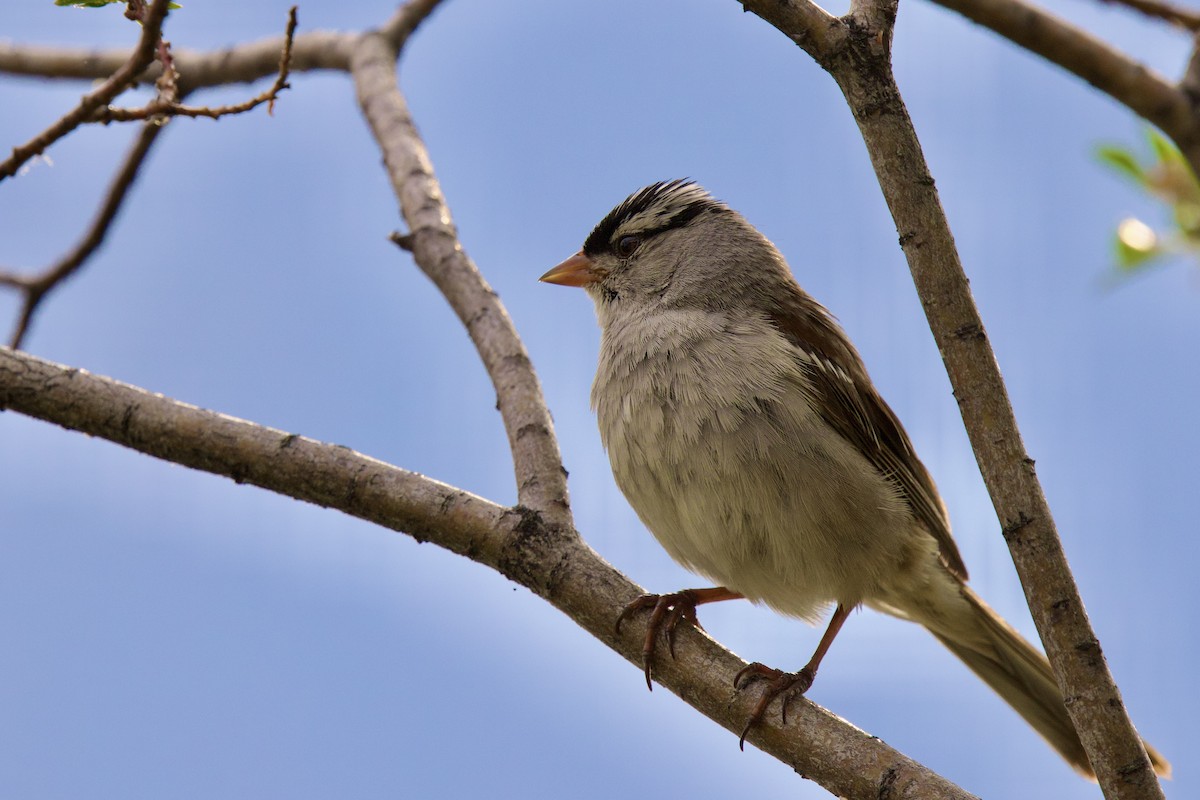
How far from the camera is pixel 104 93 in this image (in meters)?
2.83

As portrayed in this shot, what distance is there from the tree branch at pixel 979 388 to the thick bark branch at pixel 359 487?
90 centimetres

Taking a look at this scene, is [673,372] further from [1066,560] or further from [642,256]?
[1066,560]

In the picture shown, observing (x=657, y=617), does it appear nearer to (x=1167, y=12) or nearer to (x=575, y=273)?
(x=575, y=273)

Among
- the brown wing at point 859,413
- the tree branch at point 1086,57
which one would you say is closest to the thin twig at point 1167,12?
the tree branch at point 1086,57

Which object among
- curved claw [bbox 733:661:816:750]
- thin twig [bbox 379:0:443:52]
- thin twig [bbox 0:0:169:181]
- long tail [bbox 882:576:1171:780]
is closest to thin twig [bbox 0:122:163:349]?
thin twig [bbox 379:0:443:52]

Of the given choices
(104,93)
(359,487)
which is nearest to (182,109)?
(104,93)

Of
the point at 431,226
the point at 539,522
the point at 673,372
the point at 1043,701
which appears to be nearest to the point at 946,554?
the point at 1043,701

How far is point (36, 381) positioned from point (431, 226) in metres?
1.63

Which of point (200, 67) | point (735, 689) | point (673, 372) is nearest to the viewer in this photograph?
point (735, 689)

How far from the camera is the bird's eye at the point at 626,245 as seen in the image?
14.7 feet

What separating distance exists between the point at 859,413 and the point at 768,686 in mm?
1184

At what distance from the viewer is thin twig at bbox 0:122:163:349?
183 inches

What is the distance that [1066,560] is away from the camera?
8.56 feet

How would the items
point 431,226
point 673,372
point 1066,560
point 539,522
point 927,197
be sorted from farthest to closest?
point 431,226 < point 673,372 < point 539,522 < point 1066,560 < point 927,197
